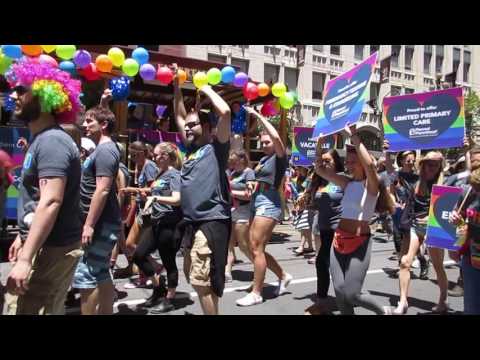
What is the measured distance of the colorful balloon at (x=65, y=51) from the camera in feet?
19.6

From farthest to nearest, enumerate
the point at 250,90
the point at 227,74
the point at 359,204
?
the point at 250,90 < the point at 227,74 < the point at 359,204

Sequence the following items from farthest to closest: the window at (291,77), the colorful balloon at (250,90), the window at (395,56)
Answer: the window at (395,56) → the window at (291,77) → the colorful balloon at (250,90)

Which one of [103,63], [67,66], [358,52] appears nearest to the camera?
Result: [67,66]

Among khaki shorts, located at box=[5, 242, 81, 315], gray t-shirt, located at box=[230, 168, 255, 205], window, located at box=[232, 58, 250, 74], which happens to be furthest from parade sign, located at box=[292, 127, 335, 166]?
window, located at box=[232, 58, 250, 74]

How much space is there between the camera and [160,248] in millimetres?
4742

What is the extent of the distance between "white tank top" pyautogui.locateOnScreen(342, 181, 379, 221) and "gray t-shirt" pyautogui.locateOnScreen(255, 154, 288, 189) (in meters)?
1.23

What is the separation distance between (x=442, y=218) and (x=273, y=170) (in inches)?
71.2

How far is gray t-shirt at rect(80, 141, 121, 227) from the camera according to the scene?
135 inches

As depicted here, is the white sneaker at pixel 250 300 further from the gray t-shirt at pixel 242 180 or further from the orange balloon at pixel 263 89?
the orange balloon at pixel 263 89

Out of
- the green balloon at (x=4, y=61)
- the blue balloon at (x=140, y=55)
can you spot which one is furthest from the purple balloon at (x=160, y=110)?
the green balloon at (x=4, y=61)

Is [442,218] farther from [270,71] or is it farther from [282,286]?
[270,71]

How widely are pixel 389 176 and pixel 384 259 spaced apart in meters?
2.66

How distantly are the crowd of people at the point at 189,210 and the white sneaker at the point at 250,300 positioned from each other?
17mm

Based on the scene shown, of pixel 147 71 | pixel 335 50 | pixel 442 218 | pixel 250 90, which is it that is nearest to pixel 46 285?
pixel 442 218
